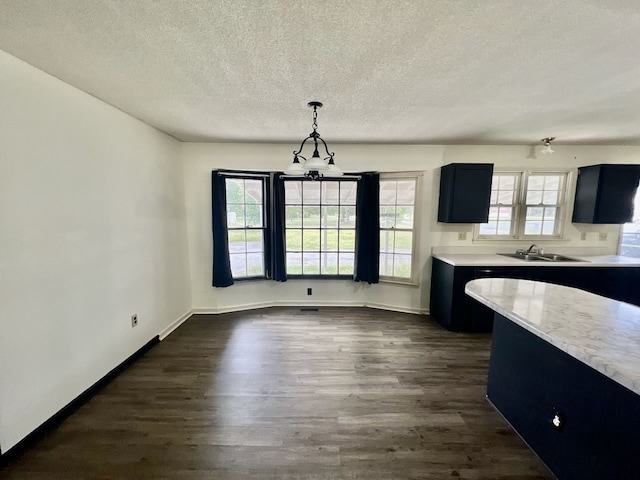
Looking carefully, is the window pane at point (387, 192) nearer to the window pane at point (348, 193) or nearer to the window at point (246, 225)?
the window pane at point (348, 193)

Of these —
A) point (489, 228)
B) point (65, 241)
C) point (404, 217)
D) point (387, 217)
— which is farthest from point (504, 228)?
point (65, 241)

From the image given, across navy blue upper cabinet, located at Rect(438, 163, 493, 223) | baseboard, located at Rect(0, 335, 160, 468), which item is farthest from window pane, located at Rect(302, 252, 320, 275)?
baseboard, located at Rect(0, 335, 160, 468)

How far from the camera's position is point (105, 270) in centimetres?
232

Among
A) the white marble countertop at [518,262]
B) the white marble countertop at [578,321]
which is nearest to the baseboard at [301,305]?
the white marble countertop at [518,262]

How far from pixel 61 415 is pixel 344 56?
3.06 meters

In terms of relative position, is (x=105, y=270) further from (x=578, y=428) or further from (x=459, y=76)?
(x=578, y=428)

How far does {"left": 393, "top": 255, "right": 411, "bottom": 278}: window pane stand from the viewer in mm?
3949

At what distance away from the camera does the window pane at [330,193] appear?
3928 millimetres

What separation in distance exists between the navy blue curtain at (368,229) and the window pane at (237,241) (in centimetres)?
167

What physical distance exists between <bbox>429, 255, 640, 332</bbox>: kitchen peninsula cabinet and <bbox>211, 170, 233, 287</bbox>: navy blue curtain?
2945mm

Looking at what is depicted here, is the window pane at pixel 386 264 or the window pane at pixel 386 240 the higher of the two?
the window pane at pixel 386 240

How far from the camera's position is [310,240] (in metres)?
4.07

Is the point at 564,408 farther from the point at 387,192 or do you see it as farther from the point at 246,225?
the point at 246,225

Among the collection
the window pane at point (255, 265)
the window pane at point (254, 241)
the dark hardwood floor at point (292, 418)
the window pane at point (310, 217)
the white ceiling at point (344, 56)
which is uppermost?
the white ceiling at point (344, 56)
